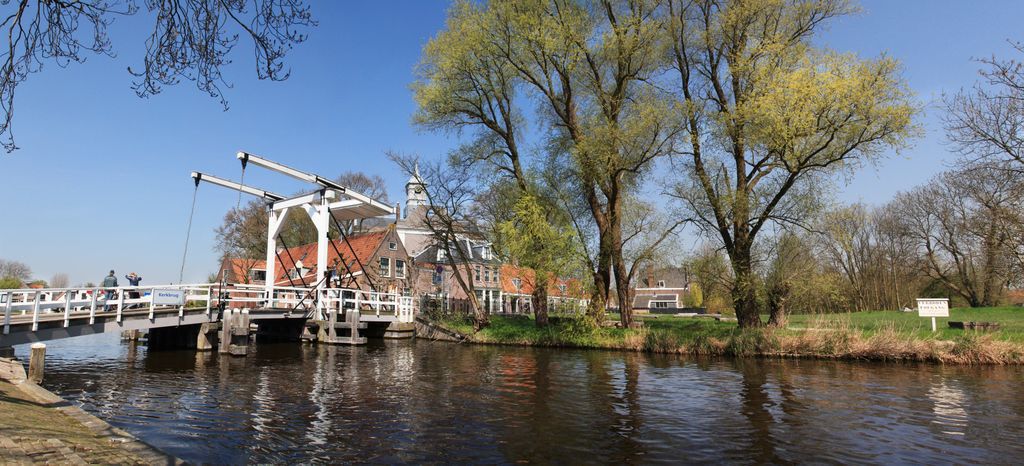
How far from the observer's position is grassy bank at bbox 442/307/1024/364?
15.7m

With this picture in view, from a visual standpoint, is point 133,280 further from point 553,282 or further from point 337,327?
point 553,282

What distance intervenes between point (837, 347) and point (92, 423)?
712 inches

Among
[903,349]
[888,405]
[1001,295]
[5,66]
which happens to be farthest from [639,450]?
[1001,295]

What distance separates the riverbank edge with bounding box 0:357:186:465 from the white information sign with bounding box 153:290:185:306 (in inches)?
250

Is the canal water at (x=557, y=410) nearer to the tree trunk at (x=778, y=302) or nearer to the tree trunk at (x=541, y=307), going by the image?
the tree trunk at (x=778, y=302)

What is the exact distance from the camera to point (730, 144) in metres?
19.6

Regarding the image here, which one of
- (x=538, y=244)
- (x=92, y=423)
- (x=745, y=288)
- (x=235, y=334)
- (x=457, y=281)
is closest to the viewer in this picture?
(x=92, y=423)

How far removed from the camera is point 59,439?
5.39m

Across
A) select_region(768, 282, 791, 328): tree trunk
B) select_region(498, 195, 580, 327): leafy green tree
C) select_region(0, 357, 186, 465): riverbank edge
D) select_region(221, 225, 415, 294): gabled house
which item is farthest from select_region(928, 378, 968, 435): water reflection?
select_region(221, 225, 415, 294): gabled house

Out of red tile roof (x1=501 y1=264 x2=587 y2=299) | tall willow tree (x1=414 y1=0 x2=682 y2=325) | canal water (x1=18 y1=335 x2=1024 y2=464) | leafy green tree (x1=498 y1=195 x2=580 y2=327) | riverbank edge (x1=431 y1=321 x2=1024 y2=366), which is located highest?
tall willow tree (x1=414 y1=0 x2=682 y2=325)

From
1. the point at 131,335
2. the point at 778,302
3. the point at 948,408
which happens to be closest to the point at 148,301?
the point at 131,335

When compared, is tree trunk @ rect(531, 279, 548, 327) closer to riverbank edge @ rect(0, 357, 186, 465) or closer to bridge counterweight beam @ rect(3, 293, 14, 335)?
bridge counterweight beam @ rect(3, 293, 14, 335)

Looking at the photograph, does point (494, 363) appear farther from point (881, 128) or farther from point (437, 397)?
point (881, 128)

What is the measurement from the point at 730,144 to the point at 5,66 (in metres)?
19.1
